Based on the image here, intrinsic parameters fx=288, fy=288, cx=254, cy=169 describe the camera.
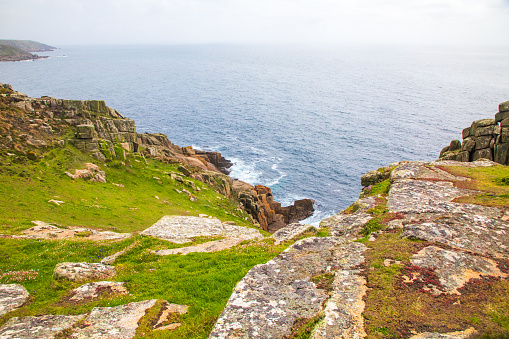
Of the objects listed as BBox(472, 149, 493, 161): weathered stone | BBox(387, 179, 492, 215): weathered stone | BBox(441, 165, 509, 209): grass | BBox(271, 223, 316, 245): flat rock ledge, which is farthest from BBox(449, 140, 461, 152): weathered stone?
BBox(271, 223, 316, 245): flat rock ledge

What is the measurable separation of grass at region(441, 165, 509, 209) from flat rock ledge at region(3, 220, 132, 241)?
28.6 metres

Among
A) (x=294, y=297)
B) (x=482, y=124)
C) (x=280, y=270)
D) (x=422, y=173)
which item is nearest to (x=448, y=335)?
(x=294, y=297)

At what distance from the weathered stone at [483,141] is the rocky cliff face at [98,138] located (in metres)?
36.2

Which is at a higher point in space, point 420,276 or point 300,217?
point 420,276

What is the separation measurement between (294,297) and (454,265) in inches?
278

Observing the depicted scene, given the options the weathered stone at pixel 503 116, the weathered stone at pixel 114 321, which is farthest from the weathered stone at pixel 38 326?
the weathered stone at pixel 503 116

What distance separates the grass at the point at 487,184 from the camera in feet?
65.6

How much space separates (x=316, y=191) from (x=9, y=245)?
6779cm

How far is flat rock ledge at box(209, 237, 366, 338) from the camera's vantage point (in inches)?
369

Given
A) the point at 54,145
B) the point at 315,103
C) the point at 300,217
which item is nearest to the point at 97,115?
the point at 54,145

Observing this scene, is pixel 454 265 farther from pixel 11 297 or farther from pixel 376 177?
pixel 376 177

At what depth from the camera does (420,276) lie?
11.6 meters

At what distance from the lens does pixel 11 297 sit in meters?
14.1

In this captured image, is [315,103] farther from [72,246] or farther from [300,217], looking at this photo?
[72,246]
